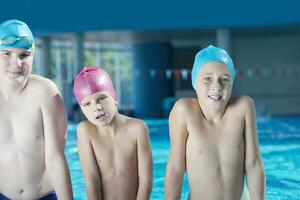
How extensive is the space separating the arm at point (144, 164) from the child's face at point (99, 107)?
210 mm

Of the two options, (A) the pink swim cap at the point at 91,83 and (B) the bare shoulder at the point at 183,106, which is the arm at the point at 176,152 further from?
(A) the pink swim cap at the point at 91,83

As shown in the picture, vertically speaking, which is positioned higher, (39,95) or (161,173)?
(39,95)

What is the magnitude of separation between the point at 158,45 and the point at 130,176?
18052 mm

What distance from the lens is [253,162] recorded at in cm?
242

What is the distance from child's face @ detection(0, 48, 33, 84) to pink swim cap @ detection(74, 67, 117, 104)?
307mm

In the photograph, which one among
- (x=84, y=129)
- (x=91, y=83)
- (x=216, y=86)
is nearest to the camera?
(x=216, y=86)

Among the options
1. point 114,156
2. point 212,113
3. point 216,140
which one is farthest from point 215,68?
point 114,156

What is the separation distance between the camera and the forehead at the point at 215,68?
7.64 feet

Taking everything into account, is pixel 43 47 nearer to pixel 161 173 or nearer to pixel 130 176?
pixel 161 173

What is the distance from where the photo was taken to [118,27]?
1445 centimetres

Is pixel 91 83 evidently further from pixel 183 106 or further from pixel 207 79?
pixel 207 79

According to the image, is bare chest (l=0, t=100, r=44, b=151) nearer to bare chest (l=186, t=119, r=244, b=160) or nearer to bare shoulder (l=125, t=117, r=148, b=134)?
bare shoulder (l=125, t=117, r=148, b=134)

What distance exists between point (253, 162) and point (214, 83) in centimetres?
51

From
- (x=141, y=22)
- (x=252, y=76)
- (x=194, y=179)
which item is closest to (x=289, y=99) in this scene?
(x=252, y=76)
